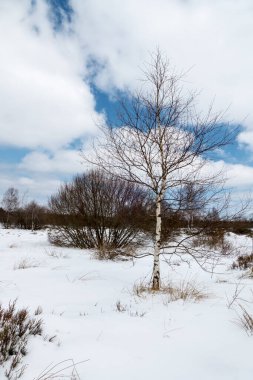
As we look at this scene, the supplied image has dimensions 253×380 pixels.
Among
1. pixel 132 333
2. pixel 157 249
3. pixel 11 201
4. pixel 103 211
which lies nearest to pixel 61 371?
pixel 132 333

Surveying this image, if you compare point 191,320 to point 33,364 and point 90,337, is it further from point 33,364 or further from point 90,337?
point 33,364

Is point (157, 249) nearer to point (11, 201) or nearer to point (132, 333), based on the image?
point (132, 333)

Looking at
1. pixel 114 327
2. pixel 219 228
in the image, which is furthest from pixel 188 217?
pixel 114 327

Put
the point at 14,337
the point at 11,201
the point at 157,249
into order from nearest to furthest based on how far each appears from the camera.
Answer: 1. the point at 14,337
2. the point at 157,249
3. the point at 11,201

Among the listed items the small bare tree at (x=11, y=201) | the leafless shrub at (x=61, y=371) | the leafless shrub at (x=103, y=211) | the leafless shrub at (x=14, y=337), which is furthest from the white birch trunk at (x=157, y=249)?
the small bare tree at (x=11, y=201)

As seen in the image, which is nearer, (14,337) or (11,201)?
(14,337)

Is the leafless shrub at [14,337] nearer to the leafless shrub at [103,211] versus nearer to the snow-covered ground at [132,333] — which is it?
the snow-covered ground at [132,333]

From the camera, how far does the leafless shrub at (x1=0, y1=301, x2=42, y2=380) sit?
2.58m

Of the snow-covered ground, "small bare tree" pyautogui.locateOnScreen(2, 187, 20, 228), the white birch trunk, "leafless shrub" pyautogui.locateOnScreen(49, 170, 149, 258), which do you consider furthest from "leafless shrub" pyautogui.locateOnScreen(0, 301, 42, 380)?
"small bare tree" pyautogui.locateOnScreen(2, 187, 20, 228)

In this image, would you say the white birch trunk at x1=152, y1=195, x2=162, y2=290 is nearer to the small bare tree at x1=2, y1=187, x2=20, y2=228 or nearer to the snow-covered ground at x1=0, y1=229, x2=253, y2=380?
the snow-covered ground at x1=0, y1=229, x2=253, y2=380

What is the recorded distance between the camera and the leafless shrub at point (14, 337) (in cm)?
258

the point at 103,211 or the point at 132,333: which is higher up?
the point at 103,211

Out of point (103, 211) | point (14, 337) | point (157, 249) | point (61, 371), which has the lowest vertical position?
point (61, 371)

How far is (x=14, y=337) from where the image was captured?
2.90 m
